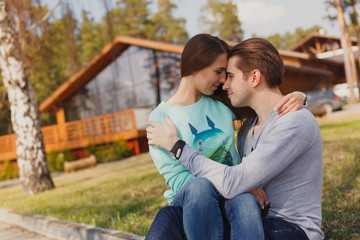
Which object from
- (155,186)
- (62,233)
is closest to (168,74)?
(155,186)

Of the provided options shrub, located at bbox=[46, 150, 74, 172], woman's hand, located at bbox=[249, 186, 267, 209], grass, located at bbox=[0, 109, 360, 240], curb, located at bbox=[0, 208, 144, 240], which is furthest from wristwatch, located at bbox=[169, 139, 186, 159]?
shrub, located at bbox=[46, 150, 74, 172]

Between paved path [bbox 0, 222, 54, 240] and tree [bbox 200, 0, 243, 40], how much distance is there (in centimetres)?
4648

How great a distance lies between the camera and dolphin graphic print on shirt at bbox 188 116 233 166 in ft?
8.12

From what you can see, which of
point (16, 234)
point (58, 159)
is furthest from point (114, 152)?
point (16, 234)

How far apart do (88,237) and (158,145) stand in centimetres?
240

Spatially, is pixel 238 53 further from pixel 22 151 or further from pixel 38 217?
pixel 22 151

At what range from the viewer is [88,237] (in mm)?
4258

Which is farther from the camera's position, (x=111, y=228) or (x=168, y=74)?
(x=168, y=74)

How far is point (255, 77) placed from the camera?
2.30 meters

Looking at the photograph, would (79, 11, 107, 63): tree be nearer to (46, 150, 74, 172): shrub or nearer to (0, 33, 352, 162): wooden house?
(0, 33, 352, 162): wooden house

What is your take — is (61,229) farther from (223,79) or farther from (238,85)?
(238,85)

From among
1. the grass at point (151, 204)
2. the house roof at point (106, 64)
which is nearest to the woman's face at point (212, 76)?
the grass at point (151, 204)

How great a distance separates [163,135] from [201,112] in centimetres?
41

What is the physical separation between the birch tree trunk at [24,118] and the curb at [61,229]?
3.19m
